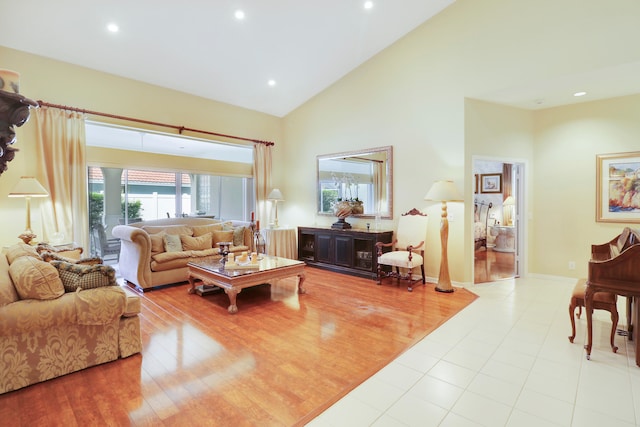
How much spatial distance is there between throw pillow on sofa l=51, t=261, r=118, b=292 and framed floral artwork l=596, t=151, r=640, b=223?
6376 mm

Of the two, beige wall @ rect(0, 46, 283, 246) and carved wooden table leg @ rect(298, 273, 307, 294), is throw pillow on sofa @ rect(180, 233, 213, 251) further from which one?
carved wooden table leg @ rect(298, 273, 307, 294)

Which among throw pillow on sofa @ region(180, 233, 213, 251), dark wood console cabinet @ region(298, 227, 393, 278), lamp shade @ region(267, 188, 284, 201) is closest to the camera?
throw pillow on sofa @ region(180, 233, 213, 251)

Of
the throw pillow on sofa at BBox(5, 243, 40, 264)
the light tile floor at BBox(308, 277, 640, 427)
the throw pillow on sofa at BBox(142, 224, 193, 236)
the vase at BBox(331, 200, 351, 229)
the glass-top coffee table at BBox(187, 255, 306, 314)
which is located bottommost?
the light tile floor at BBox(308, 277, 640, 427)

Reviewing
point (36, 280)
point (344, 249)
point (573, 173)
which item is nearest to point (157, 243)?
point (36, 280)

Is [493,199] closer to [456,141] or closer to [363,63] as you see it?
[456,141]

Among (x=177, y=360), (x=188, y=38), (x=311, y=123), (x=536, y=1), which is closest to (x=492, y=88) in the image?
(x=536, y=1)

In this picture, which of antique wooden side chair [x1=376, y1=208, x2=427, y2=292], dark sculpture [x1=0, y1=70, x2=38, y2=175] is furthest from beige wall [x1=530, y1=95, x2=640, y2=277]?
dark sculpture [x1=0, y1=70, x2=38, y2=175]

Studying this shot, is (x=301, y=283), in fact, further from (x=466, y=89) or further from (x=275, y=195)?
(x=466, y=89)

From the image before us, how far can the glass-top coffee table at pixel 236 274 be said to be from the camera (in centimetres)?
376

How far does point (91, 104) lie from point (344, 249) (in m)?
4.61

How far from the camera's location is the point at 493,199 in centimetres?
832

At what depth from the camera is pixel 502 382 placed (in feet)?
7.77

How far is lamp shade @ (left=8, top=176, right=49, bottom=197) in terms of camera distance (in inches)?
153

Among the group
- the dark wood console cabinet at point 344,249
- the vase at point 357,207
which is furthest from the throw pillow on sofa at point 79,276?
the vase at point 357,207
